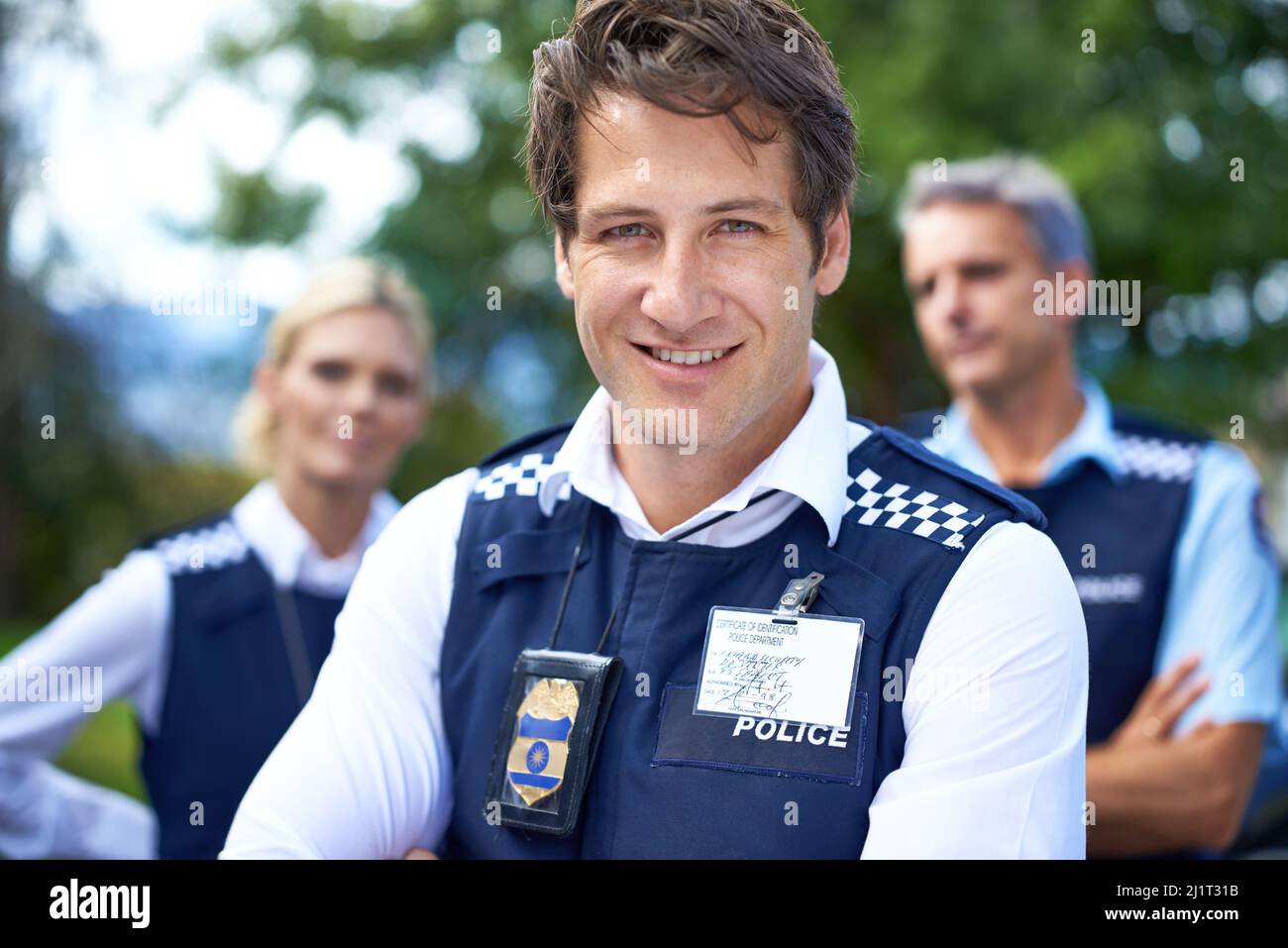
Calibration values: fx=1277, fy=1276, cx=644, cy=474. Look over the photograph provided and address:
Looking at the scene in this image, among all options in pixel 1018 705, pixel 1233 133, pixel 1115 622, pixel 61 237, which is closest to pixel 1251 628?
pixel 1115 622

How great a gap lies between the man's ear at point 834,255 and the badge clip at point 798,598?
0.45 metres

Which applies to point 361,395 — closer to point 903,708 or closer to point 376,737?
point 376,737

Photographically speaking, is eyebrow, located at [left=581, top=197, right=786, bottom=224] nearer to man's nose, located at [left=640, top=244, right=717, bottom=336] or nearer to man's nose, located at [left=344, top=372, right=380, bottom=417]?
man's nose, located at [left=640, top=244, right=717, bottom=336]

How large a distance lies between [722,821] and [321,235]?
269 inches

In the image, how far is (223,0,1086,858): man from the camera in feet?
5.25

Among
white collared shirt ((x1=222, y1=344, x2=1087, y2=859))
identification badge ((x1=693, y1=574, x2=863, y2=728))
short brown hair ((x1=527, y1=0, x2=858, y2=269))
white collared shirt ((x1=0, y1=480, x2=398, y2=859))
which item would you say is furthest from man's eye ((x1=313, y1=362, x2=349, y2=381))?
identification badge ((x1=693, y1=574, x2=863, y2=728))

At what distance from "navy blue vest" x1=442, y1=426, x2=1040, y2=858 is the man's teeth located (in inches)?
9.8

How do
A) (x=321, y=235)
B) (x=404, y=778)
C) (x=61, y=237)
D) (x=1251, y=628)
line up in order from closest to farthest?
(x=404, y=778) → (x=1251, y=628) → (x=321, y=235) → (x=61, y=237)

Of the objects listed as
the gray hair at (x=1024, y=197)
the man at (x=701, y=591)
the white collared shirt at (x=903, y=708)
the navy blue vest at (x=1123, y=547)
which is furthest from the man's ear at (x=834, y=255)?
the gray hair at (x=1024, y=197)

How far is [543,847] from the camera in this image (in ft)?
5.68

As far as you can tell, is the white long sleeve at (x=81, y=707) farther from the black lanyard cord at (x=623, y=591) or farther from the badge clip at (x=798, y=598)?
the badge clip at (x=798, y=598)

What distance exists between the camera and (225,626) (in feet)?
10.5

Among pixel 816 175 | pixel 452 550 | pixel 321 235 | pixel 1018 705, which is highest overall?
pixel 321 235

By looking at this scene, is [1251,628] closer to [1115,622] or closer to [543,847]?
[1115,622]
